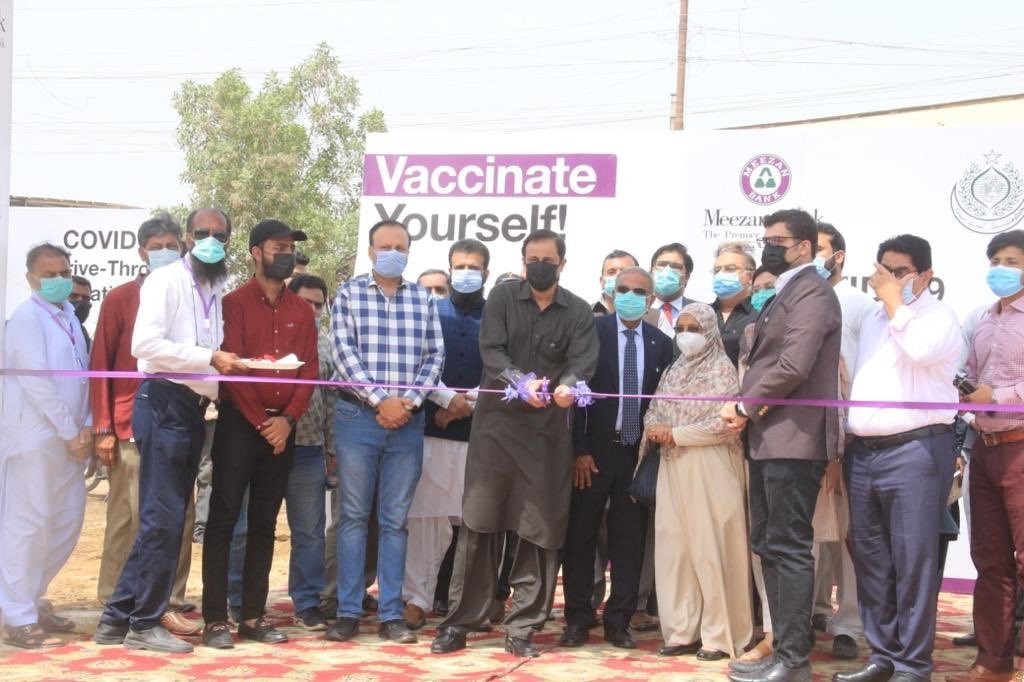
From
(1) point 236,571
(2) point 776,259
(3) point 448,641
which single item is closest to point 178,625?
(1) point 236,571

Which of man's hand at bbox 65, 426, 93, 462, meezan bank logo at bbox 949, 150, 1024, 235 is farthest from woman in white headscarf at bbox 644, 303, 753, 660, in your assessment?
man's hand at bbox 65, 426, 93, 462

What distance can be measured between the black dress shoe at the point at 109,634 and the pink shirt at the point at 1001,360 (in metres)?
3.99

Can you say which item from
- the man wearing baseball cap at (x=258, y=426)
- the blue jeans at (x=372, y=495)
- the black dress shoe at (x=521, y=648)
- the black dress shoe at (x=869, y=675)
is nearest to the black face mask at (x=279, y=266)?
the man wearing baseball cap at (x=258, y=426)

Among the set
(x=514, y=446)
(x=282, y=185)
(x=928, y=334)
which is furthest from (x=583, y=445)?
(x=282, y=185)

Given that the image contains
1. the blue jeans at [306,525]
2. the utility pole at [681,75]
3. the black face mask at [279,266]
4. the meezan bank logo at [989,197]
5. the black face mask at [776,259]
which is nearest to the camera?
the black face mask at [776,259]

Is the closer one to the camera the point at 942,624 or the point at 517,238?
the point at 942,624

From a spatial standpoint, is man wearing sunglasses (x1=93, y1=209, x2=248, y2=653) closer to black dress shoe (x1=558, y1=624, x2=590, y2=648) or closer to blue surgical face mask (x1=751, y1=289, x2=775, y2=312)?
black dress shoe (x1=558, y1=624, x2=590, y2=648)

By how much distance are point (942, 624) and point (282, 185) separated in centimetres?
2411

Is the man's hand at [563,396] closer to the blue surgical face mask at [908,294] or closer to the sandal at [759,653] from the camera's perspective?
the sandal at [759,653]

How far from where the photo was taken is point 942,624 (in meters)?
6.98

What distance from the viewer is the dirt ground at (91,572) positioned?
7277mm

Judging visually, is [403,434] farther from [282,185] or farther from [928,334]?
[282,185]

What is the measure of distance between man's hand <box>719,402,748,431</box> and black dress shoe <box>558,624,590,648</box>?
1313 mm

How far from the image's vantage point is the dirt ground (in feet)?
23.9
